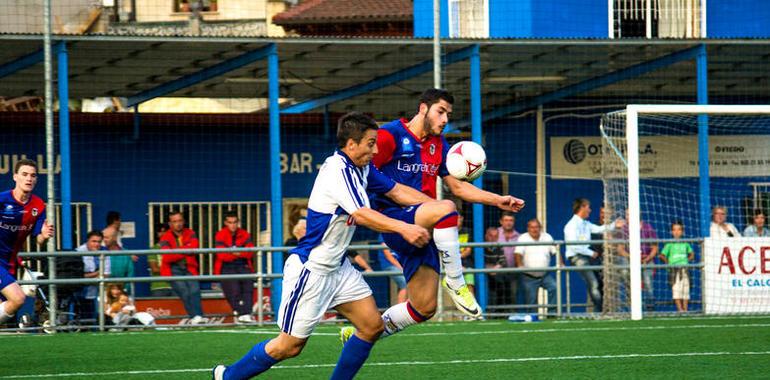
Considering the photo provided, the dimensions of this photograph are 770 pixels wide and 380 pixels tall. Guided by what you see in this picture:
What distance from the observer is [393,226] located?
615 cm

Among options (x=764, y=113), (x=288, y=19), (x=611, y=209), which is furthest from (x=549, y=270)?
(x=288, y=19)

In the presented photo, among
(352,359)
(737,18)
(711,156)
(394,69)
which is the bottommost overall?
(352,359)

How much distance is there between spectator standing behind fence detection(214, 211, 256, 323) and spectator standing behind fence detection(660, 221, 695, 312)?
5380 millimetres

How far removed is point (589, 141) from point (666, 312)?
7084mm

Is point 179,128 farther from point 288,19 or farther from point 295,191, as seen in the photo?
point 288,19

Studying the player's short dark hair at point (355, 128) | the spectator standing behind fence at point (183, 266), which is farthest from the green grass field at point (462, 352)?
the player's short dark hair at point (355, 128)

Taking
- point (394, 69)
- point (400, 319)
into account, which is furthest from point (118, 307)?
point (400, 319)

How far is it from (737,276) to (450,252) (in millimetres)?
8164

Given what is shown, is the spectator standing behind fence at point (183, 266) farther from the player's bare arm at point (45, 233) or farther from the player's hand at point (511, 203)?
the player's hand at point (511, 203)

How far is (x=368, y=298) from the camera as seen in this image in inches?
263

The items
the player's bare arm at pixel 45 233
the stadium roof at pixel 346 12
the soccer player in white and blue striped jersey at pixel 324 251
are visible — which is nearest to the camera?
the soccer player in white and blue striped jersey at pixel 324 251

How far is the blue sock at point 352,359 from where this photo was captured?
6.70m

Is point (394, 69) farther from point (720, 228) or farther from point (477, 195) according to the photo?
point (477, 195)

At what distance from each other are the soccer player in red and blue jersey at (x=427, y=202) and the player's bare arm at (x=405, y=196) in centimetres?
6
